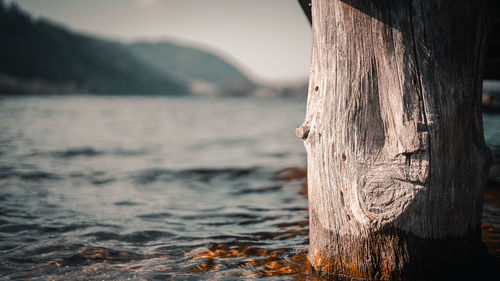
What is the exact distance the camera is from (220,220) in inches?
212

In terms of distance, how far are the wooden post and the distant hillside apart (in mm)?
106037

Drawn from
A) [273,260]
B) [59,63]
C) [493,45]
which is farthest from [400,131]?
[59,63]

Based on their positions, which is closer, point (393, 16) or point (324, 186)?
point (393, 16)

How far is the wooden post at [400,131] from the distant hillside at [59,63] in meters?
106

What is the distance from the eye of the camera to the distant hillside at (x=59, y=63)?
10625 cm

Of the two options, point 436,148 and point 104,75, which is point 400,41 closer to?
point 436,148

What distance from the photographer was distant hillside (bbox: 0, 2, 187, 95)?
10625cm

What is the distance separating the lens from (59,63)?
421 feet

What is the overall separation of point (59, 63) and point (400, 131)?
14724 centimetres

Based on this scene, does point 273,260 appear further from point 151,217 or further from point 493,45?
point 493,45

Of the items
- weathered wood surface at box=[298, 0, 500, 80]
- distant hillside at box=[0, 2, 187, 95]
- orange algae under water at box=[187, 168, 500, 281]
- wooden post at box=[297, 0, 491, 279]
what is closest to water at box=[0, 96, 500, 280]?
orange algae under water at box=[187, 168, 500, 281]

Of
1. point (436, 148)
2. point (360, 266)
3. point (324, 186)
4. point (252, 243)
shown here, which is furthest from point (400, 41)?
point (252, 243)

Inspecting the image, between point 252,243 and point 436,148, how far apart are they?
8.02 feet

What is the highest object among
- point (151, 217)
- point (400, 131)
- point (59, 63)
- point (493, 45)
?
point (59, 63)
